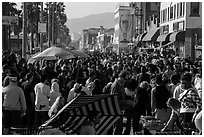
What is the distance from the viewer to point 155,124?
31.1 ft

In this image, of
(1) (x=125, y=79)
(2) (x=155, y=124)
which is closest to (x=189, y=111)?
(2) (x=155, y=124)

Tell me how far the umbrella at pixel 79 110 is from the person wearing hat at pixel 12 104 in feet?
9.89

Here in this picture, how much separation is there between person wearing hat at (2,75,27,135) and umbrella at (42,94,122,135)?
9.89ft

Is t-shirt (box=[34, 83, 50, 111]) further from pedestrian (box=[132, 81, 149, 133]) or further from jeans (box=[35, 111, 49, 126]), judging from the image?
pedestrian (box=[132, 81, 149, 133])

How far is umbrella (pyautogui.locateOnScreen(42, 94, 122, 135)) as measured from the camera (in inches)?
262

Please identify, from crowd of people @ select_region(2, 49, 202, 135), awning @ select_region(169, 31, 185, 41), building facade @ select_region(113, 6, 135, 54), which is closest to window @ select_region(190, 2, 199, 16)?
awning @ select_region(169, 31, 185, 41)

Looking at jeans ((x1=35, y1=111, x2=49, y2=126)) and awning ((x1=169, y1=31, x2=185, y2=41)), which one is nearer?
jeans ((x1=35, y1=111, x2=49, y2=126))

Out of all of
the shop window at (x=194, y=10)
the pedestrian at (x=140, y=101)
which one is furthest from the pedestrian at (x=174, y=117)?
the shop window at (x=194, y=10)

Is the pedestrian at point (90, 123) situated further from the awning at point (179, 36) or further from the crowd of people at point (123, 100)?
the awning at point (179, 36)

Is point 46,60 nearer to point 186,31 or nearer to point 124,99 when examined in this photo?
point 124,99

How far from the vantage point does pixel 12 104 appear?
9750mm

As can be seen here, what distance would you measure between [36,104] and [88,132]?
3.95 m

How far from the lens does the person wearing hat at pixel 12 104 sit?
9.67m

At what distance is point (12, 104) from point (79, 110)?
345cm
